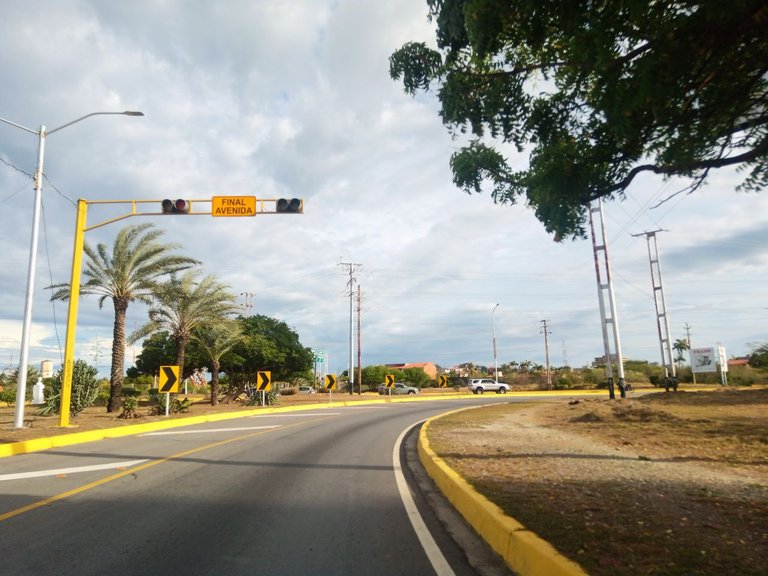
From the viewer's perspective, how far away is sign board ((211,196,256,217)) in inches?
564

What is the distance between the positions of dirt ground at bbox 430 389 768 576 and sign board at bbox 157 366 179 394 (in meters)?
11.3

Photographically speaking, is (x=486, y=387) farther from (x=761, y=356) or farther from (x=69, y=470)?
(x=69, y=470)

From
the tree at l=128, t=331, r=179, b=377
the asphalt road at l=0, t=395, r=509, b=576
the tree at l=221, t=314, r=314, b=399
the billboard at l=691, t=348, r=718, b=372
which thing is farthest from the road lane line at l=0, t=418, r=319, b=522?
the billboard at l=691, t=348, r=718, b=372

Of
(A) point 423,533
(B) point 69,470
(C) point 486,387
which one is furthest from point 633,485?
(C) point 486,387

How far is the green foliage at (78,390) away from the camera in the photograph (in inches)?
Answer: 909

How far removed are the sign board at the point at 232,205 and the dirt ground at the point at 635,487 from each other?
749 centimetres

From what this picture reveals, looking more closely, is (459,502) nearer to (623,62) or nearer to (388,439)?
(623,62)

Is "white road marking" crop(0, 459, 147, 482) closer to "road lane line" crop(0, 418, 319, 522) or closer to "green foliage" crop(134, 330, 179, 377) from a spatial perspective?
"road lane line" crop(0, 418, 319, 522)

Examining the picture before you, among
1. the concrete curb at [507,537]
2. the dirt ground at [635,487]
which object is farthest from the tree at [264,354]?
the concrete curb at [507,537]

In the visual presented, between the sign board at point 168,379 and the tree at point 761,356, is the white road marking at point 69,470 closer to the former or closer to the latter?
the sign board at point 168,379

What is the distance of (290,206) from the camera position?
14594mm

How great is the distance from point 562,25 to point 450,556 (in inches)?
204

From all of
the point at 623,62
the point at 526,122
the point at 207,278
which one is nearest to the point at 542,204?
the point at 526,122

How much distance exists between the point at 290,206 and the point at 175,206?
3.39 metres
